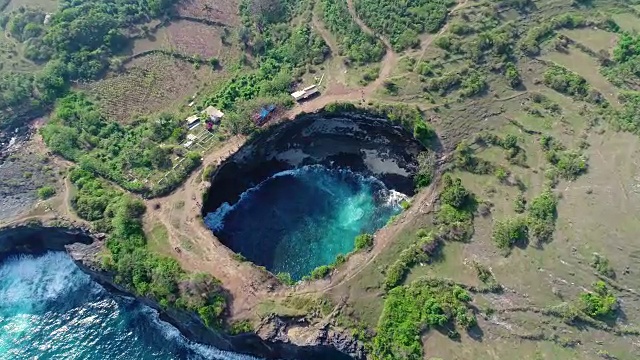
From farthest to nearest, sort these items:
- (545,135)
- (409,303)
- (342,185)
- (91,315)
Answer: (342,185) < (545,135) < (91,315) < (409,303)

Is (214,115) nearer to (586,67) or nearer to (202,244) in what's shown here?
(202,244)

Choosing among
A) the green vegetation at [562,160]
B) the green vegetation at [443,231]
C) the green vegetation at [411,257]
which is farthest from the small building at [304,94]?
the green vegetation at [562,160]

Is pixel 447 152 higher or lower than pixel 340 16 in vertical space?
lower

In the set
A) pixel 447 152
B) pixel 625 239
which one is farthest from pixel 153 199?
pixel 625 239

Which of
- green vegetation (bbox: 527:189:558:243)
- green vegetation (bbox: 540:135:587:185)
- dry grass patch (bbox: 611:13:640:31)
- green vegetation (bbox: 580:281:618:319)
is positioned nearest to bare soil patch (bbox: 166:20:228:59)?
green vegetation (bbox: 540:135:587:185)

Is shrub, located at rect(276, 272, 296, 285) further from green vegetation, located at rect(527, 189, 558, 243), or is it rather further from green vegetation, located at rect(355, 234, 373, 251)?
green vegetation, located at rect(527, 189, 558, 243)

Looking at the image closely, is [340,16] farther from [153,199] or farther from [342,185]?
[153,199]
